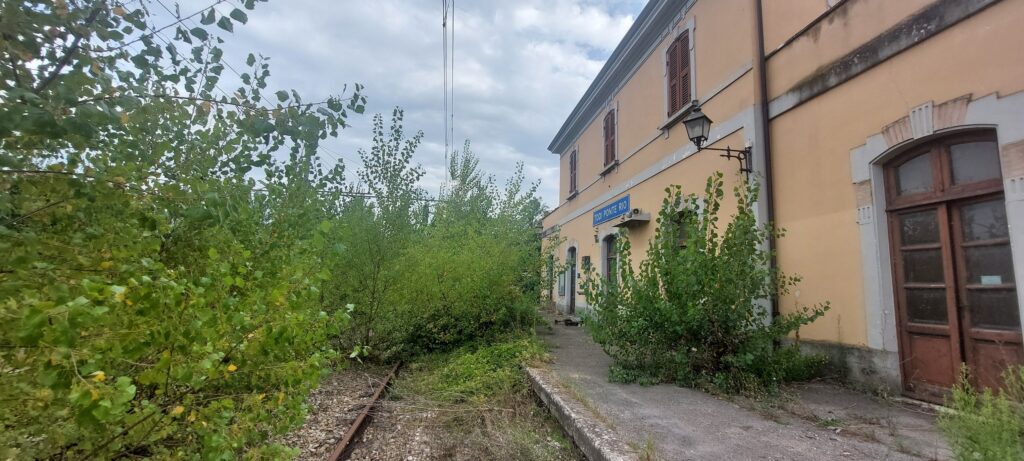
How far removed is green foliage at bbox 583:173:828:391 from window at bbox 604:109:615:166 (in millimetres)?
6735

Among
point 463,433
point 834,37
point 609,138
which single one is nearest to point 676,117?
point 834,37

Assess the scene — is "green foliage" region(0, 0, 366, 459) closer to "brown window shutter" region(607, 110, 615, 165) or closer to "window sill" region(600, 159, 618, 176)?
"window sill" region(600, 159, 618, 176)

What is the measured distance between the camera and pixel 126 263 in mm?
1692

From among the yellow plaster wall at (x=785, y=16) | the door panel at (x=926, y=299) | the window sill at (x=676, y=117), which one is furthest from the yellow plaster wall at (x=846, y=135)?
the window sill at (x=676, y=117)

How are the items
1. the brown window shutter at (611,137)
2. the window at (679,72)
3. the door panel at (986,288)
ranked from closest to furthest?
the door panel at (986,288) < the window at (679,72) < the brown window shutter at (611,137)

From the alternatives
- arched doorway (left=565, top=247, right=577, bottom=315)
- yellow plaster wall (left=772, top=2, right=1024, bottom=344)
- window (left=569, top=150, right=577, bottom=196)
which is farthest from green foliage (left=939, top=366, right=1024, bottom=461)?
window (left=569, top=150, right=577, bottom=196)

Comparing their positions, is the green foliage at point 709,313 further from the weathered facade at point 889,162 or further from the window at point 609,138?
the window at point 609,138

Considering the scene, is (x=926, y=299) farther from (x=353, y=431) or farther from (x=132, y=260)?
(x=132, y=260)

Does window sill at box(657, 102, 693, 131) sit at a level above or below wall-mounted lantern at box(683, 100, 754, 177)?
above

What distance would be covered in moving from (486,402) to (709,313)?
2.76 metres

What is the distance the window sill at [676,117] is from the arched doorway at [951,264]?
3.70 m

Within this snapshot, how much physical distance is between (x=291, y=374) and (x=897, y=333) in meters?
5.58

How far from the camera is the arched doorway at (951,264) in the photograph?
404cm

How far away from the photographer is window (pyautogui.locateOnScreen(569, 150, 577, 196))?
1560 centimetres
